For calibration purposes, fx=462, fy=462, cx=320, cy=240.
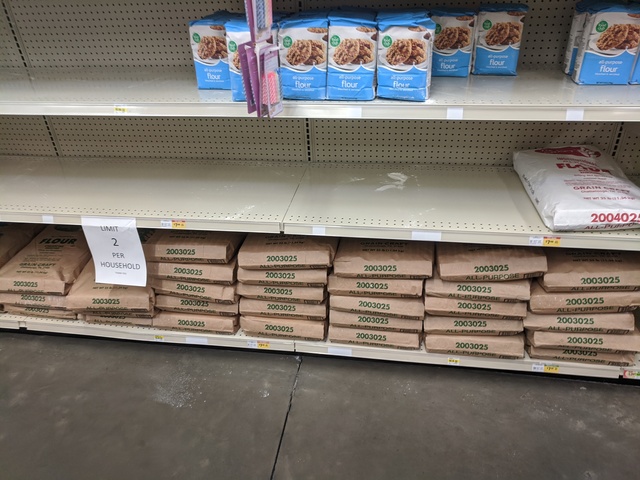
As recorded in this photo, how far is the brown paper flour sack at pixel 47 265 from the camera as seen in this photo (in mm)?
2066

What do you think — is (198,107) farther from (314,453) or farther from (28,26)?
(314,453)

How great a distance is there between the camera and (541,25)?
70.0 inches

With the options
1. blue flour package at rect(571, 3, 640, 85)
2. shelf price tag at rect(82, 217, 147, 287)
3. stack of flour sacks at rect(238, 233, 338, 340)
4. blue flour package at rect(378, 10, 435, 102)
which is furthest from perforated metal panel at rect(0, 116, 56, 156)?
blue flour package at rect(571, 3, 640, 85)

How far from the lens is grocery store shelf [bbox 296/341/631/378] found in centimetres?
184

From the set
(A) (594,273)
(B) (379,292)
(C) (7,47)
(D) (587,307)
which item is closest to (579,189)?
(A) (594,273)

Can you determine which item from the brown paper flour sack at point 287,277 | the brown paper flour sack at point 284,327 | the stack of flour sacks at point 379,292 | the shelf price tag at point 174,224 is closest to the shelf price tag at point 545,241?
the stack of flour sacks at point 379,292

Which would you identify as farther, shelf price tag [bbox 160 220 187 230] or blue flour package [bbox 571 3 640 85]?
shelf price tag [bbox 160 220 187 230]

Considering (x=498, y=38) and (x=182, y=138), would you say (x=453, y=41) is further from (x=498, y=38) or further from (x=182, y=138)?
(x=182, y=138)

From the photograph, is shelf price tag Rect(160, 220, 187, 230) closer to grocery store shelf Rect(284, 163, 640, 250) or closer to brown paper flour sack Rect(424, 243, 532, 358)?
grocery store shelf Rect(284, 163, 640, 250)

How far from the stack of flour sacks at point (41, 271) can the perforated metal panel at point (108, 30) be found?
2.78 feet

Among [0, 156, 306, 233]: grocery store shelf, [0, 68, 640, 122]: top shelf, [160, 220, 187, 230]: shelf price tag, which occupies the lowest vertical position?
[160, 220, 187, 230]: shelf price tag

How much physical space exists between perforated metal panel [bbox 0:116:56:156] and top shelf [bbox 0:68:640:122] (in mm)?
383

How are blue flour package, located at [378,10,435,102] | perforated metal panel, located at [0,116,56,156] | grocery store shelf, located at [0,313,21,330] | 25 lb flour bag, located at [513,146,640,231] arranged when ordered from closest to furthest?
blue flour package, located at [378,10,435,102]
25 lb flour bag, located at [513,146,640,231]
grocery store shelf, located at [0,313,21,330]
perforated metal panel, located at [0,116,56,156]

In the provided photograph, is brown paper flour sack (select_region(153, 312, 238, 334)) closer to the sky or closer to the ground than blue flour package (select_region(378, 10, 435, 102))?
closer to the ground
